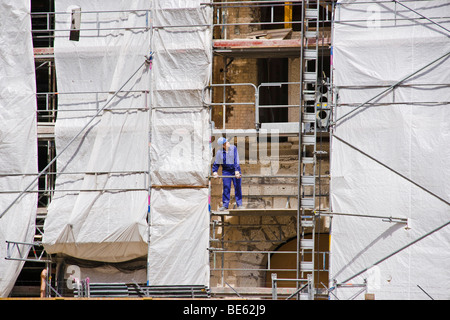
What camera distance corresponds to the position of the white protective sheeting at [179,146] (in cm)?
1536

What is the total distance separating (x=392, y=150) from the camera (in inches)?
584

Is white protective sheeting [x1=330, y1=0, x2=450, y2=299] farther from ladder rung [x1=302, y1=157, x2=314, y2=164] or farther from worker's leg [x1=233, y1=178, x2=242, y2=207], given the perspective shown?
worker's leg [x1=233, y1=178, x2=242, y2=207]

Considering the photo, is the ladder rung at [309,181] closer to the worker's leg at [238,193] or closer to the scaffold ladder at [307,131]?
the scaffold ladder at [307,131]

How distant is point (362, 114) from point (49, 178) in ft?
21.6

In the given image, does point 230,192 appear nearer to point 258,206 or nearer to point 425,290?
point 258,206

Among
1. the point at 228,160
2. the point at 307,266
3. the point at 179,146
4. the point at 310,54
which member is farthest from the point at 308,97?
the point at 307,266

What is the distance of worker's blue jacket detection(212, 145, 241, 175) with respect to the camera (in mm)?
15648

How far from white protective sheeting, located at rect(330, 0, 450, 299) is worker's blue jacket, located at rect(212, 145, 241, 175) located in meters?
1.90

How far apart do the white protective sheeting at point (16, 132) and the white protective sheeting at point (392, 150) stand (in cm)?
595

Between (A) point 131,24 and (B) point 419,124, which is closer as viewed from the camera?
(B) point 419,124

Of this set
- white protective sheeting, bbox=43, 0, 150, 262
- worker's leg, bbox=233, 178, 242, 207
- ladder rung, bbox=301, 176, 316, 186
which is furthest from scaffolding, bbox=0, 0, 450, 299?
worker's leg, bbox=233, 178, 242, 207

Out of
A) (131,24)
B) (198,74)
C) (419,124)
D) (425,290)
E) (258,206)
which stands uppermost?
(131,24)

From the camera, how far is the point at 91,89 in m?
16.3

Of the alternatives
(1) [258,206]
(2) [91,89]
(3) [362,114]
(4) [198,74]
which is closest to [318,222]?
(1) [258,206]
